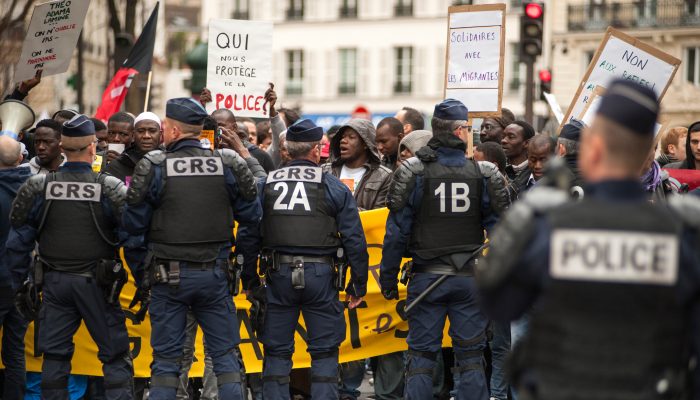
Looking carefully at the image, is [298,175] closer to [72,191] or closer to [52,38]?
[72,191]

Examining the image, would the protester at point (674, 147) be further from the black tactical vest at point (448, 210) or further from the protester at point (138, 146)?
the protester at point (138, 146)

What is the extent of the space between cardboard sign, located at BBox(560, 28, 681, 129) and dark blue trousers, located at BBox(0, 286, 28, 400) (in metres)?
5.18

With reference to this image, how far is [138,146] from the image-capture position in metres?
10.1

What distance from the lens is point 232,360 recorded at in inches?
328

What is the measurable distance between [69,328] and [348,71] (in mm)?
46679

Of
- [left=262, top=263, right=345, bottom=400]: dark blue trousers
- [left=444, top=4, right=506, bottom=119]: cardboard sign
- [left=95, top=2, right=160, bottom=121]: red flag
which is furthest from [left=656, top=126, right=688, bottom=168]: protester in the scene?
[left=95, top=2, right=160, bottom=121]: red flag

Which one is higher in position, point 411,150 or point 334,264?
point 411,150

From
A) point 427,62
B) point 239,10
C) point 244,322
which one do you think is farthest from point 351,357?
point 239,10

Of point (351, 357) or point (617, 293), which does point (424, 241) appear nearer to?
point (351, 357)

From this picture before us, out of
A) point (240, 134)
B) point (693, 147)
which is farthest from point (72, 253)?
point (693, 147)

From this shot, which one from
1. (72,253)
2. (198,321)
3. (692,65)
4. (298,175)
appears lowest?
(198,321)

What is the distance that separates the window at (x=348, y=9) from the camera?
54344mm

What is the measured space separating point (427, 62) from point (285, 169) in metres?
44.5

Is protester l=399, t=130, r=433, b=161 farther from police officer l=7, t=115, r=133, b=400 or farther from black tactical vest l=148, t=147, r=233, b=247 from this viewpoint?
police officer l=7, t=115, r=133, b=400
